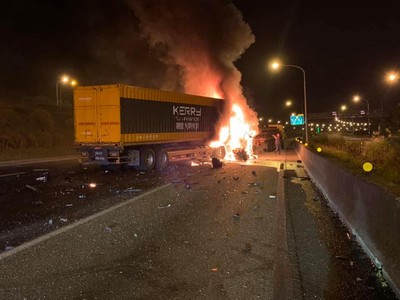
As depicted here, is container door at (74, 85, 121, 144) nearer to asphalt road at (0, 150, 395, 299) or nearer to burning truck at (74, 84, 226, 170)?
burning truck at (74, 84, 226, 170)

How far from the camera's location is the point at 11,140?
36344 mm

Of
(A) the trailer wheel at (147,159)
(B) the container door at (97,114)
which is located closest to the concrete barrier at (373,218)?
(B) the container door at (97,114)

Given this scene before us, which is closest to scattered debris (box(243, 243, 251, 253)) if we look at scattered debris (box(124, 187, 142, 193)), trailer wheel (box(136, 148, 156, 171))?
scattered debris (box(124, 187, 142, 193))

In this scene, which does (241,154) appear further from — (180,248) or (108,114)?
(180,248)

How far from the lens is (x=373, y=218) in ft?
18.4

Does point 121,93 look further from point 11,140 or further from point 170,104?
point 11,140

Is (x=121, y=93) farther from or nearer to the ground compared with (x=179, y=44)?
nearer to the ground

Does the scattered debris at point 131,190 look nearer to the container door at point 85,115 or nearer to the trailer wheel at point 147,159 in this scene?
the trailer wheel at point 147,159

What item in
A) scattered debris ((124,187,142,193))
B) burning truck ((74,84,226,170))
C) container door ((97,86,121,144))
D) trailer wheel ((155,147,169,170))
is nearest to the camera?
scattered debris ((124,187,142,193))

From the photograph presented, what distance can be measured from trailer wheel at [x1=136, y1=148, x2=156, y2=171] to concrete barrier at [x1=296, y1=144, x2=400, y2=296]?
10.9 metres

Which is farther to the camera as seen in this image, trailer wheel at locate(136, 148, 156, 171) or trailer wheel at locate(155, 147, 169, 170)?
trailer wheel at locate(155, 147, 169, 170)

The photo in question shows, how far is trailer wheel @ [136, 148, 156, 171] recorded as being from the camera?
60.4 ft

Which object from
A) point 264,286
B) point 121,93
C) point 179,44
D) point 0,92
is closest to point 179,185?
point 121,93

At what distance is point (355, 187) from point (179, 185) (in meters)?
6.98
